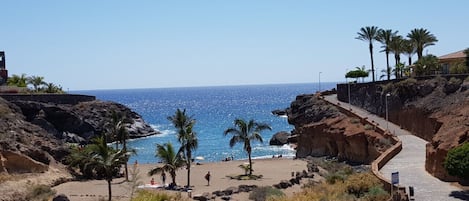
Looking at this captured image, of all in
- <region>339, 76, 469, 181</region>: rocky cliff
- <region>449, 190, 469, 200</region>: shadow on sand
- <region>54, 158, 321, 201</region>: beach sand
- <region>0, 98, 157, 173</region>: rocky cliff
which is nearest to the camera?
<region>449, 190, 469, 200</region>: shadow on sand

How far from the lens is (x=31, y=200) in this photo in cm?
3547

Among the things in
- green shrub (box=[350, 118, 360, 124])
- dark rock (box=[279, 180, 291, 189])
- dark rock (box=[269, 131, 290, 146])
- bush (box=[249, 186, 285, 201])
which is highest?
green shrub (box=[350, 118, 360, 124])

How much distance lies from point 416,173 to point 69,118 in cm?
6175

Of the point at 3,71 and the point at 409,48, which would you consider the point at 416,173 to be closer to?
the point at 409,48

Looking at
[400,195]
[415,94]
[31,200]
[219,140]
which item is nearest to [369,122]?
[415,94]

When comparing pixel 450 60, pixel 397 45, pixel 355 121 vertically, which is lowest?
pixel 355 121

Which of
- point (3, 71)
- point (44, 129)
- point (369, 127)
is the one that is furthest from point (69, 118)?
point (369, 127)

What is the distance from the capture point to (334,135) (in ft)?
174

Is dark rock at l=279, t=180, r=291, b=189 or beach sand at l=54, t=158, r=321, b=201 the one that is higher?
dark rock at l=279, t=180, r=291, b=189

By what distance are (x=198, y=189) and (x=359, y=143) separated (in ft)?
52.2

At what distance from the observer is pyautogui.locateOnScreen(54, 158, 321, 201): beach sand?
37.1 meters

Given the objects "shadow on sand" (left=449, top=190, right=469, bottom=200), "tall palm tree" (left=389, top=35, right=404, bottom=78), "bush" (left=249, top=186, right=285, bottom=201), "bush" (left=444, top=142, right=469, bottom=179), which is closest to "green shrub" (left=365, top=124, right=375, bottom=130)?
"bush" (left=249, top=186, right=285, bottom=201)

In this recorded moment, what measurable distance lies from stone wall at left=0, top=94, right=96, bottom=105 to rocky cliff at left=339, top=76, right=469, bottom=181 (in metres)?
44.7

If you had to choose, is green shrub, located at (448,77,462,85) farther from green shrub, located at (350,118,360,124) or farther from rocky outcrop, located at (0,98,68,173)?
rocky outcrop, located at (0,98,68,173)
